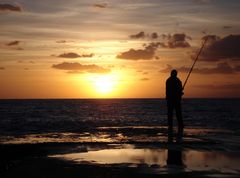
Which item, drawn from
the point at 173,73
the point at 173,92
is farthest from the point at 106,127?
the point at 173,73

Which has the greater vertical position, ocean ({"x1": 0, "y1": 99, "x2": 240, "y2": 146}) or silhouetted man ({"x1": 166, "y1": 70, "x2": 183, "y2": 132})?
silhouetted man ({"x1": 166, "y1": 70, "x2": 183, "y2": 132})

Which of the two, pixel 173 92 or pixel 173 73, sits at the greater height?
pixel 173 73

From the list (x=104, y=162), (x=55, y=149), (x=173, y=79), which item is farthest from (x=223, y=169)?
(x=173, y=79)

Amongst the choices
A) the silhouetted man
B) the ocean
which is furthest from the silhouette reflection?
the silhouetted man

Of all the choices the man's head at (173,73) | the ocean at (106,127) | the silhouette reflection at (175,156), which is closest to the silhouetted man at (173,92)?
the man's head at (173,73)

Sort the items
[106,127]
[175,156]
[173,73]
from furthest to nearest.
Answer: [106,127]
[173,73]
[175,156]

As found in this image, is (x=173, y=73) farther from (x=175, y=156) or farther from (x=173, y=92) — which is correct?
(x=175, y=156)

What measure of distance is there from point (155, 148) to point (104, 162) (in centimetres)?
327

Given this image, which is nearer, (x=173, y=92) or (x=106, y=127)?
(x=173, y=92)

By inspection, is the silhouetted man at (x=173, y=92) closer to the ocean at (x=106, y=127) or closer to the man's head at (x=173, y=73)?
the man's head at (x=173, y=73)

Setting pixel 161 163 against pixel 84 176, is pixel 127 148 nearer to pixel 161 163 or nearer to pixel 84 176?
pixel 161 163

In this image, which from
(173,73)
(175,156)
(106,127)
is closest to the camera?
(175,156)

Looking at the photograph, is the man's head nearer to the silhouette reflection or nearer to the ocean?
the ocean

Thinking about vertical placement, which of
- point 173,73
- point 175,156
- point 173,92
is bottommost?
point 175,156
